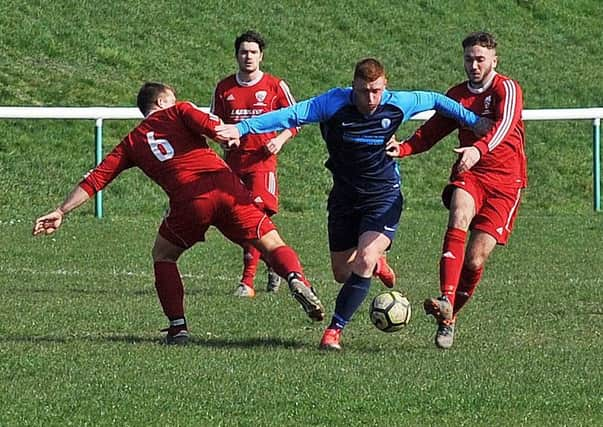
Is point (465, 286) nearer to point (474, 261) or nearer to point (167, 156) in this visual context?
point (474, 261)

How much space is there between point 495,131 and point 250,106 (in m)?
3.57

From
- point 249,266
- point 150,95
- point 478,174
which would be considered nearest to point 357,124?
point 478,174

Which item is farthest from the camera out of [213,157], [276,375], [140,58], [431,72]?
[431,72]

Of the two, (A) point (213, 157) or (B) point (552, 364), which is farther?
(A) point (213, 157)

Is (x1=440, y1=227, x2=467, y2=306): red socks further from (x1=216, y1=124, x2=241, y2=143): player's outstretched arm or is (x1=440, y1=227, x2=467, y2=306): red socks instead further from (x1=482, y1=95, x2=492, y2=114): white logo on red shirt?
(x1=216, y1=124, x2=241, y2=143): player's outstretched arm

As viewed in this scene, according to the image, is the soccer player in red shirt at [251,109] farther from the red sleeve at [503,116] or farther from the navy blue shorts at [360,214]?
the red sleeve at [503,116]

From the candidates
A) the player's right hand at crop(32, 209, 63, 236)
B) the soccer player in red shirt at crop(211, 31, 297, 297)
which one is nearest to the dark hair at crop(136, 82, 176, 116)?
the player's right hand at crop(32, 209, 63, 236)

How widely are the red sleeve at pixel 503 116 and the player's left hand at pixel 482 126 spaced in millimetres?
35

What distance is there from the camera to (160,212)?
20094mm

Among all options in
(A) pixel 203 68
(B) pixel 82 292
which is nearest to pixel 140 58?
(A) pixel 203 68

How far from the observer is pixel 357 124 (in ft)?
30.0

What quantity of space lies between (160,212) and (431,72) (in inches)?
374

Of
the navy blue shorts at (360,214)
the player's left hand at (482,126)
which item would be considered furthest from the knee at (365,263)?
the player's left hand at (482,126)

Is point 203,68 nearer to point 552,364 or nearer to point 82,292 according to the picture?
point 82,292
